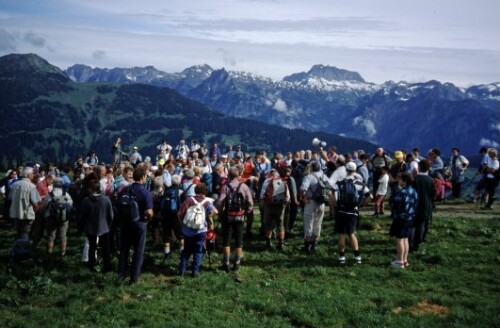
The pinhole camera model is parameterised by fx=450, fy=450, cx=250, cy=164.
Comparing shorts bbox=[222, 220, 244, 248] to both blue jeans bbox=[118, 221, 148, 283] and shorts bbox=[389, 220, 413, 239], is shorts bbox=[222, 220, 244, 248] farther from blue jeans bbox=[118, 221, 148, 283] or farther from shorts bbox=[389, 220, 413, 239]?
shorts bbox=[389, 220, 413, 239]

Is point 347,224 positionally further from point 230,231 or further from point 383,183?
point 383,183

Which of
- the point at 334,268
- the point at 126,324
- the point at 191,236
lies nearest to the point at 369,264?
the point at 334,268

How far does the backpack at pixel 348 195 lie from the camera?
14.5 metres

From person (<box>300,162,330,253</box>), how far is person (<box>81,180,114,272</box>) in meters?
6.59

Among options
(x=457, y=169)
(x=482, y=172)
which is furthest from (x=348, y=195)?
(x=457, y=169)

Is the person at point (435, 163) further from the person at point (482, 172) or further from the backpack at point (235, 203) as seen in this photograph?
the backpack at point (235, 203)

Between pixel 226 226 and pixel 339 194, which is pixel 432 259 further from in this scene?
pixel 226 226

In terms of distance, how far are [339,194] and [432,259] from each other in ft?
13.5

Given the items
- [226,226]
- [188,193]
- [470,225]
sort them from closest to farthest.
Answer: [226,226]
[188,193]
[470,225]

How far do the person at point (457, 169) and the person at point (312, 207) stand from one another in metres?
13.7

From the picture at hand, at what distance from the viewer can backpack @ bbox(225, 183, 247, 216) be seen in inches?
547

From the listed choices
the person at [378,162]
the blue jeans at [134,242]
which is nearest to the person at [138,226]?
the blue jeans at [134,242]

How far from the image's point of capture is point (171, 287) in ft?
41.9

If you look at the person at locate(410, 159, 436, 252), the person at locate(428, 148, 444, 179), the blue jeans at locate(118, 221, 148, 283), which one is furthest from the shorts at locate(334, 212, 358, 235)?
the person at locate(428, 148, 444, 179)
